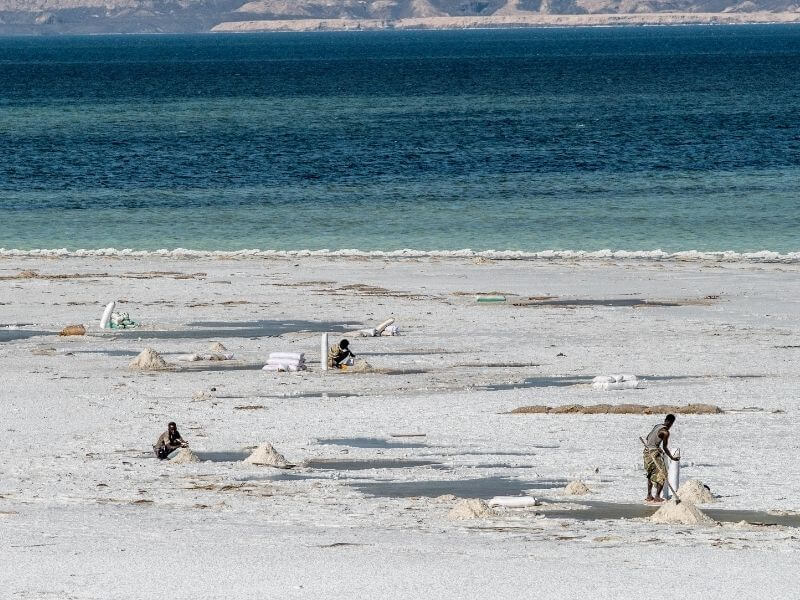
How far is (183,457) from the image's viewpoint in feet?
78.5

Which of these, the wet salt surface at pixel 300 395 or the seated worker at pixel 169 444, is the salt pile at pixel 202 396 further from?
the seated worker at pixel 169 444

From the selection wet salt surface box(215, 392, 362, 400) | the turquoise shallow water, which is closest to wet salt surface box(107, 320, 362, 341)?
wet salt surface box(215, 392, 362, 400)

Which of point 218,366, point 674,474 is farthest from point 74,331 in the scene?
point 674,474

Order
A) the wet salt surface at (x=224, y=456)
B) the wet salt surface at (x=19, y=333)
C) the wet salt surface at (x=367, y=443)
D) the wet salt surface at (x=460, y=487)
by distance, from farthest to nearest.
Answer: the wet salt surface at (x=19, y=333)
the wet salt surface at (x=367, y=443)
the wet salt surface at (x=224, y=456)
the wet salt surface at (x=460, y=487)

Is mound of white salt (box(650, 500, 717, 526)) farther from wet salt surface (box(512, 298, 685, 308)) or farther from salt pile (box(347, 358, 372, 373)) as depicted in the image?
wet salt surface (box(512, 298, 685, 308))

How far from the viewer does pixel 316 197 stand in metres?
70.4

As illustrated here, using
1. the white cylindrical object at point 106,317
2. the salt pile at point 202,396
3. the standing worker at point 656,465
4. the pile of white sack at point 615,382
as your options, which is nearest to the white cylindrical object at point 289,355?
the salt pile at point 202,396

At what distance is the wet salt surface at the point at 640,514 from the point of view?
20.6 metres

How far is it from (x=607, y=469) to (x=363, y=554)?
19.1 feet

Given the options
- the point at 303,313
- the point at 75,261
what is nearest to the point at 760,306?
the point at 303,313

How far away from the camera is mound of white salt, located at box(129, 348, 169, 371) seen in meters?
31.6

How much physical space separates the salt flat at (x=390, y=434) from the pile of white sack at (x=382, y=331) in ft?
1.71

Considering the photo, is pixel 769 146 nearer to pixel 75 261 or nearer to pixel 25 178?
pixel 25 178

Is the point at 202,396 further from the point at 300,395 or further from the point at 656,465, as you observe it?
the point at 656,465
